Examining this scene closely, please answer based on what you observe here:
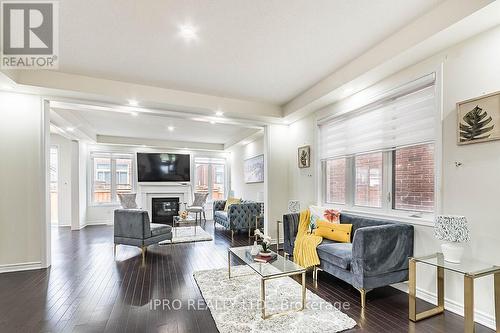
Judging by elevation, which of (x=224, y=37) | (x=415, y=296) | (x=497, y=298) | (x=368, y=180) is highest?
(x=224, y=37)

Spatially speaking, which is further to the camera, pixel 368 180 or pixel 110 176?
pixel 110 176

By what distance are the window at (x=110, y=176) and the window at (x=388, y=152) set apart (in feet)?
22.0

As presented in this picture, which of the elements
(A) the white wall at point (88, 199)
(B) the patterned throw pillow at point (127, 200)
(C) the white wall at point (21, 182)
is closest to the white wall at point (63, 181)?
(A) the white wall at point (88, 199)

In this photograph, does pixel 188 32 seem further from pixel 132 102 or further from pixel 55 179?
pixel 55 179

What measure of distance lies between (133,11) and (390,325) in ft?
12.1

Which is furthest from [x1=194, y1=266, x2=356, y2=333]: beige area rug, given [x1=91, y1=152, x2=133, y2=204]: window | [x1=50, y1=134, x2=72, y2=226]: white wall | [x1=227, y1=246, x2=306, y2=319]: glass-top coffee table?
[x1=50, y1=134, x2=72, y2=226]: white wall

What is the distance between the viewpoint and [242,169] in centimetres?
826

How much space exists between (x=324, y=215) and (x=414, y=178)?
4.35ft

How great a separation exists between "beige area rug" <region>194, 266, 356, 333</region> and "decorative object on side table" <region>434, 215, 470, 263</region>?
3.48 ft

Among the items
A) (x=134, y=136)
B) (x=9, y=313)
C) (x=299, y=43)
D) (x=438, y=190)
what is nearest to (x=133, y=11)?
(x=299, y=43)

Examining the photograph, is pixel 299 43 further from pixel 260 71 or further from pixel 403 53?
pixel 403 53

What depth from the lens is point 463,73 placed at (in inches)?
95.2

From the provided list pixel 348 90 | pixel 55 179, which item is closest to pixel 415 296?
pixel 348 90

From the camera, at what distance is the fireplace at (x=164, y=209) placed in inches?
333
